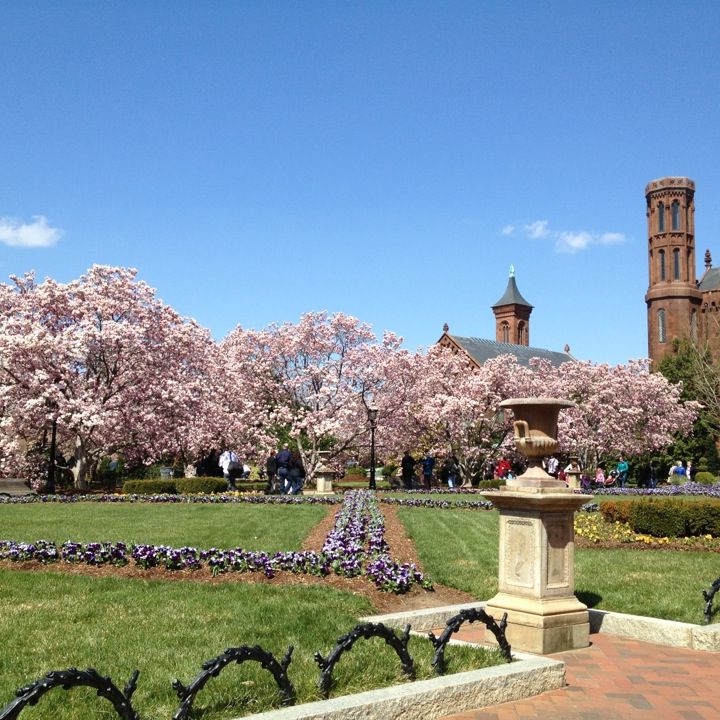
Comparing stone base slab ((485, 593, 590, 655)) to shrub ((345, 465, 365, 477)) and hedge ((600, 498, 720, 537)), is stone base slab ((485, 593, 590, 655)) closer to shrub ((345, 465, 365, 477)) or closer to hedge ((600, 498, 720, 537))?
hedge ((600, 498, 720, 537))

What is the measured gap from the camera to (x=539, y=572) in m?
7.02

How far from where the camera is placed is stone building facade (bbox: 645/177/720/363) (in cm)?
7238

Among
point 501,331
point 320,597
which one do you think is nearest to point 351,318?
point 320,597

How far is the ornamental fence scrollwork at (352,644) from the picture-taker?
5.08 metres

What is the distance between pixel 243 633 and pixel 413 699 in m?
2.25

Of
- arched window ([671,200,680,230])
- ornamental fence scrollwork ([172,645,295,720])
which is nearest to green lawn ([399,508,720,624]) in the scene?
ornamental fence scrollwork ([172,645,295,720])

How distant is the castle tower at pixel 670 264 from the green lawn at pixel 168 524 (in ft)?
197

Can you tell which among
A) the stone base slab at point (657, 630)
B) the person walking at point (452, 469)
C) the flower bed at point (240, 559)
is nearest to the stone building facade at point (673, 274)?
the person walking at point (452, 469)

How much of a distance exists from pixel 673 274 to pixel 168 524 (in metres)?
68.4

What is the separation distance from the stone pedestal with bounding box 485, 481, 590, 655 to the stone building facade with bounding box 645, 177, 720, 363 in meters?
68.5

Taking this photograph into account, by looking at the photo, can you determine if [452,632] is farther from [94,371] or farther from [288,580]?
[94,371]

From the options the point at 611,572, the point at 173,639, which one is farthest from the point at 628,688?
the point at 611,572

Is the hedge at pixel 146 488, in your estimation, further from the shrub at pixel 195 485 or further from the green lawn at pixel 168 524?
the green lawn at pixel 168 524

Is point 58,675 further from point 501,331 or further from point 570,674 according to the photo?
point 501,331
